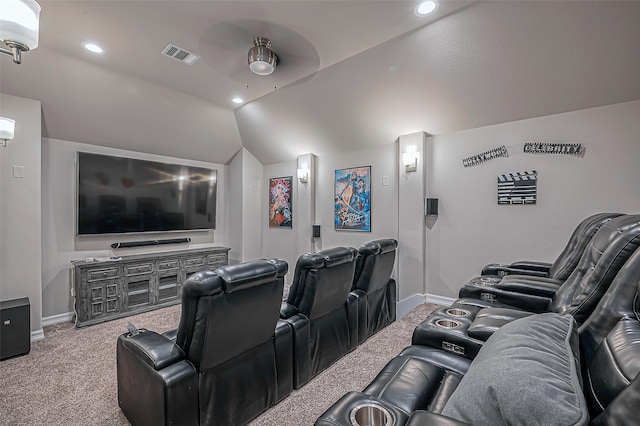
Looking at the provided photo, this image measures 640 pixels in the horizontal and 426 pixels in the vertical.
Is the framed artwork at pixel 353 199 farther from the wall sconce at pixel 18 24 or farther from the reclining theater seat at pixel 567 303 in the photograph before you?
the wall sconce at pixel 18 24

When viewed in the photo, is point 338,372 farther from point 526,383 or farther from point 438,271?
point 438,271

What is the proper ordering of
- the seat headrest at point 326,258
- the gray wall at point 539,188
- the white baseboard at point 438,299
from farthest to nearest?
the white baseboard at point 438,299 < the gray wall at point 539,188 < the seat headrest at point 326,258

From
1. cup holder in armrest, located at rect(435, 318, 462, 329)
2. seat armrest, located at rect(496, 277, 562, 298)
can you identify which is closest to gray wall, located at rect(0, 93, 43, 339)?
cup holder in armrest, located at rect(435, 318, 462, 329)

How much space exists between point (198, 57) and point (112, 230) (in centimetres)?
282

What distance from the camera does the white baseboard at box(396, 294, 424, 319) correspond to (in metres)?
4.12

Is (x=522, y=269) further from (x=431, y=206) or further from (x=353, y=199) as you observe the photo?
(x=353, y=199)

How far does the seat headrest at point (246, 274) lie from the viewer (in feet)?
5.23

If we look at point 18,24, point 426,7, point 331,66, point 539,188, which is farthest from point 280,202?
point 18,24

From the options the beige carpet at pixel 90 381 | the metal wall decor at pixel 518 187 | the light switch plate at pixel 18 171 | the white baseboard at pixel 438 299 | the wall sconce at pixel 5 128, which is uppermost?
the wall sconce at pixel 5 128

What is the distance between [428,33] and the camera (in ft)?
9.42

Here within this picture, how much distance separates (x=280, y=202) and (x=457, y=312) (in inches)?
168

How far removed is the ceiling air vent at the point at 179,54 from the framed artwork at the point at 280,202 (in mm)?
2794

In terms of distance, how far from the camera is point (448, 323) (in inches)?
76.4

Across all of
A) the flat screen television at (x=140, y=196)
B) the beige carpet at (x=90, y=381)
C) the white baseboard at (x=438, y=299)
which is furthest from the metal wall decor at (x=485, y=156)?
the flat screen television at (x=140, y=196)
